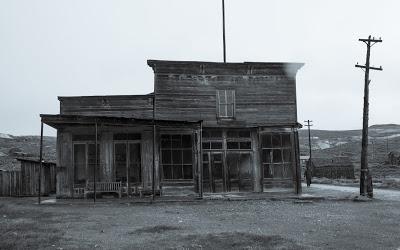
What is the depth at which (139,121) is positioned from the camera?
59.4ft

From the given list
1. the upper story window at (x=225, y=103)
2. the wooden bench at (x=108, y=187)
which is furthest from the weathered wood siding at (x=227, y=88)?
the wooden bench at (x=108, y=187)

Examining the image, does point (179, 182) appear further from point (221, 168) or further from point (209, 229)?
point (209, 229)

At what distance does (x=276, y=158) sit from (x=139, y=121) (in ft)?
24.1

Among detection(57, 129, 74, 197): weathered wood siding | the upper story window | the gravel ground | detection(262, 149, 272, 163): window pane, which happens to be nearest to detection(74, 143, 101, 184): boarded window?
detection(57, 129, 74, 197): weathered wood siding

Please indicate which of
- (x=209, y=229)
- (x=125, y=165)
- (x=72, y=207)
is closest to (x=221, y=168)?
(x=125, y=165)

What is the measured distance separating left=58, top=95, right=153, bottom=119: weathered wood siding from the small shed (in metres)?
33.3

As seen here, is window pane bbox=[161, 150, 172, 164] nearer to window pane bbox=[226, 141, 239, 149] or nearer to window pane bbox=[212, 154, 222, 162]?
window pane bbox=[212, 154, 222, 162]

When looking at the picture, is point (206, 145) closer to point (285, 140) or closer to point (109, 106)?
point (285, 140)

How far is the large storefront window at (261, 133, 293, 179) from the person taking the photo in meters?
22.3

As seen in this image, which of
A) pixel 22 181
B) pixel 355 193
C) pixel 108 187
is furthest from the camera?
pixel 355 193

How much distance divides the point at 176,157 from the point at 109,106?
3727 mm

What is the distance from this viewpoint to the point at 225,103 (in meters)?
22.3

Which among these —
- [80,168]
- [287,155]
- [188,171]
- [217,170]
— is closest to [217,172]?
[217,170]

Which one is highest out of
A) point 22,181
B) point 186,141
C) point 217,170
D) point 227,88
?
point 227,88
